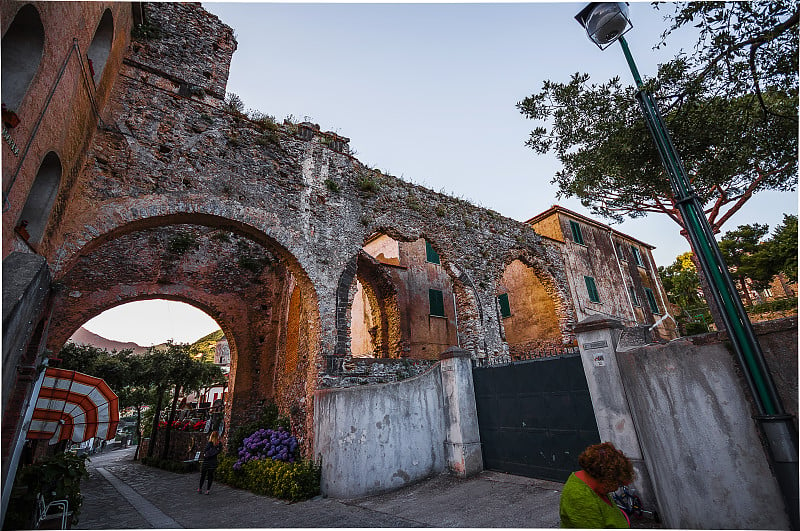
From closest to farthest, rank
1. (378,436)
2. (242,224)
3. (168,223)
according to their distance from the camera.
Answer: (378,436)
(168,223)
(242,224)

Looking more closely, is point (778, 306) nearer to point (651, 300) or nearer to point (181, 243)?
point (651, 300)

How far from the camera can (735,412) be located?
3.18 meters

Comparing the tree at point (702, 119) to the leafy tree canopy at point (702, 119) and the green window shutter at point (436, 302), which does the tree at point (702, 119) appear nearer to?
the leafy tree canopy at point (702, 119)

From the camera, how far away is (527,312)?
15.4 metres

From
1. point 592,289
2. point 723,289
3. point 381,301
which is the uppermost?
point 592,289

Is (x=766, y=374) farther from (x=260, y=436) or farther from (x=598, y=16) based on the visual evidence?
(x=260, y=436)

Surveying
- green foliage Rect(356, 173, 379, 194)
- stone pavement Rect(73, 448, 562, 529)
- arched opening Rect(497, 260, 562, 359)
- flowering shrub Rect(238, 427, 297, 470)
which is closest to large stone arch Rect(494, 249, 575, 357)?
arched opening Rect(497, 260, 562, 359)

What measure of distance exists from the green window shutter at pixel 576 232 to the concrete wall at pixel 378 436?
13.0 meters

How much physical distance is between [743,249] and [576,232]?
988cm

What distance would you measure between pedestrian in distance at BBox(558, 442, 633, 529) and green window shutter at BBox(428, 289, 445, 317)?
12325mm

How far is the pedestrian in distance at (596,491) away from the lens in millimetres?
2445

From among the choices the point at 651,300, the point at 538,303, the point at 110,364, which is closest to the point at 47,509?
the point at 110,364

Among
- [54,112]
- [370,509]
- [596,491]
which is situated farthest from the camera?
[370,509]

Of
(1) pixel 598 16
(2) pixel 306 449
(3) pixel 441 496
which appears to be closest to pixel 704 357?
(1) pixel 598 16
